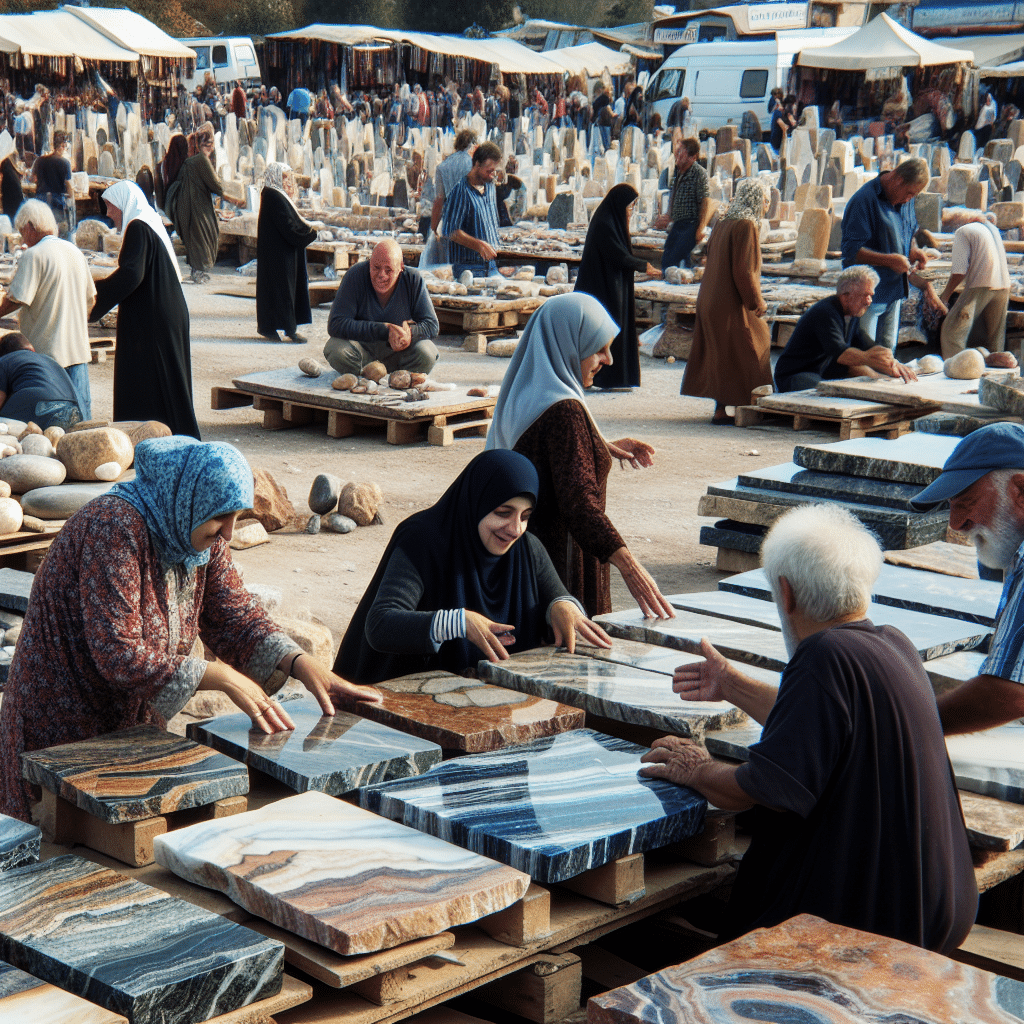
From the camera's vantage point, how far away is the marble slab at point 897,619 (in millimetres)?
3771

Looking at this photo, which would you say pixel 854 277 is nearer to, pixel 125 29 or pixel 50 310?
pixel 50 310

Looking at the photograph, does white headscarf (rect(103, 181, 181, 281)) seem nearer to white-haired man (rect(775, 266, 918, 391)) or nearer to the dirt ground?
the dirt ground

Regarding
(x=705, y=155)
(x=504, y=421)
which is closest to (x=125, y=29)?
(x=705, y=155)

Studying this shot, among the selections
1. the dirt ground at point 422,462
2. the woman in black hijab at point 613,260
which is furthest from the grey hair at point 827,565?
the woman in black hijab at point 613,260

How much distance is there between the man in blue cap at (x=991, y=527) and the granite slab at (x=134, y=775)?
168cm

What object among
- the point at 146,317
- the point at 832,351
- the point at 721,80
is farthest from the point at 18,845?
the point at 721,80

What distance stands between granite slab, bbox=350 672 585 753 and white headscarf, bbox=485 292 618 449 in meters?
1.56

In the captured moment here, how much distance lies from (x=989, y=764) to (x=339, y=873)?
162 cm

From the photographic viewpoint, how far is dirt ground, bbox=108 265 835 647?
279 inches

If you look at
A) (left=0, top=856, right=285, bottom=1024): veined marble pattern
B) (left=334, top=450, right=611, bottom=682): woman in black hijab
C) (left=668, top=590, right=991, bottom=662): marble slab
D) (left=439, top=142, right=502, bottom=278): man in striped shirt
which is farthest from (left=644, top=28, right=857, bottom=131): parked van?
(left=0, top=856, right=285, bottom=1024): veined marble pattern

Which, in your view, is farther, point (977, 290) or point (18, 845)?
point (977, 290)

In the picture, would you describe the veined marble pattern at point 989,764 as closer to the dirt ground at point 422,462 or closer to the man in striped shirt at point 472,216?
the dirt ground at point 422,462

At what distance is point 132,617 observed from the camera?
118 inches

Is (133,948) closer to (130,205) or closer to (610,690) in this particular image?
(610,690)
